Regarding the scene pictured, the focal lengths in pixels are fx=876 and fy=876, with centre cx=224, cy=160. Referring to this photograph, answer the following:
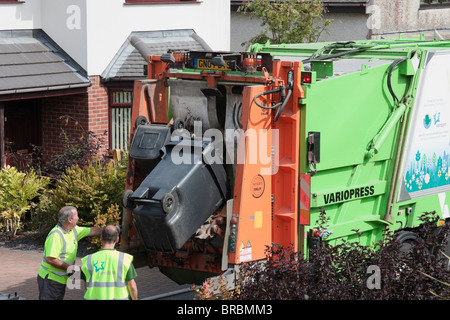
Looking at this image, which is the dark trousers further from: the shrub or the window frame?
the window frame

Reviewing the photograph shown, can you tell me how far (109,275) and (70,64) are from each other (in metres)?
7.90

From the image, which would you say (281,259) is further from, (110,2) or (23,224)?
(110,2)

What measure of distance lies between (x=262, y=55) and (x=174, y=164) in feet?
4.82

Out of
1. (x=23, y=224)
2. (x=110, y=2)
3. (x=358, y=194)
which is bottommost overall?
(x=23, y=224)

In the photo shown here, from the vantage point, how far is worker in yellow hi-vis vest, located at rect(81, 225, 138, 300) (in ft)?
25.0

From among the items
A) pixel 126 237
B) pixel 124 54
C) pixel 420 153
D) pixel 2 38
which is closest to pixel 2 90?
pixel 2 38

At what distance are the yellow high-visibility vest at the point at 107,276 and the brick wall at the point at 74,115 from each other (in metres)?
7.40

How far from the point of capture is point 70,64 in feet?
48.9

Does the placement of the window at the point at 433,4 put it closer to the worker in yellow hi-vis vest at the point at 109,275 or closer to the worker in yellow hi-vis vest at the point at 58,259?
the worker in yellow hi-vis vest at the point at 58,259

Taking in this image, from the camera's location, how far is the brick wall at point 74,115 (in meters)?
15.0

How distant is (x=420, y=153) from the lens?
1011 cm

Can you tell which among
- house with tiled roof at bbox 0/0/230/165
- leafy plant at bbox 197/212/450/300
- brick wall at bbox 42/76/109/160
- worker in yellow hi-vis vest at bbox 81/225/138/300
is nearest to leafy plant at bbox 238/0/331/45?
house with tiled roof at bbox 0/0/230/165

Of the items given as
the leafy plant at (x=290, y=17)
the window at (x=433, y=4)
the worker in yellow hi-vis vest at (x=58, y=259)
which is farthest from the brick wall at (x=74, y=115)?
the window at (x=433, y=4)
